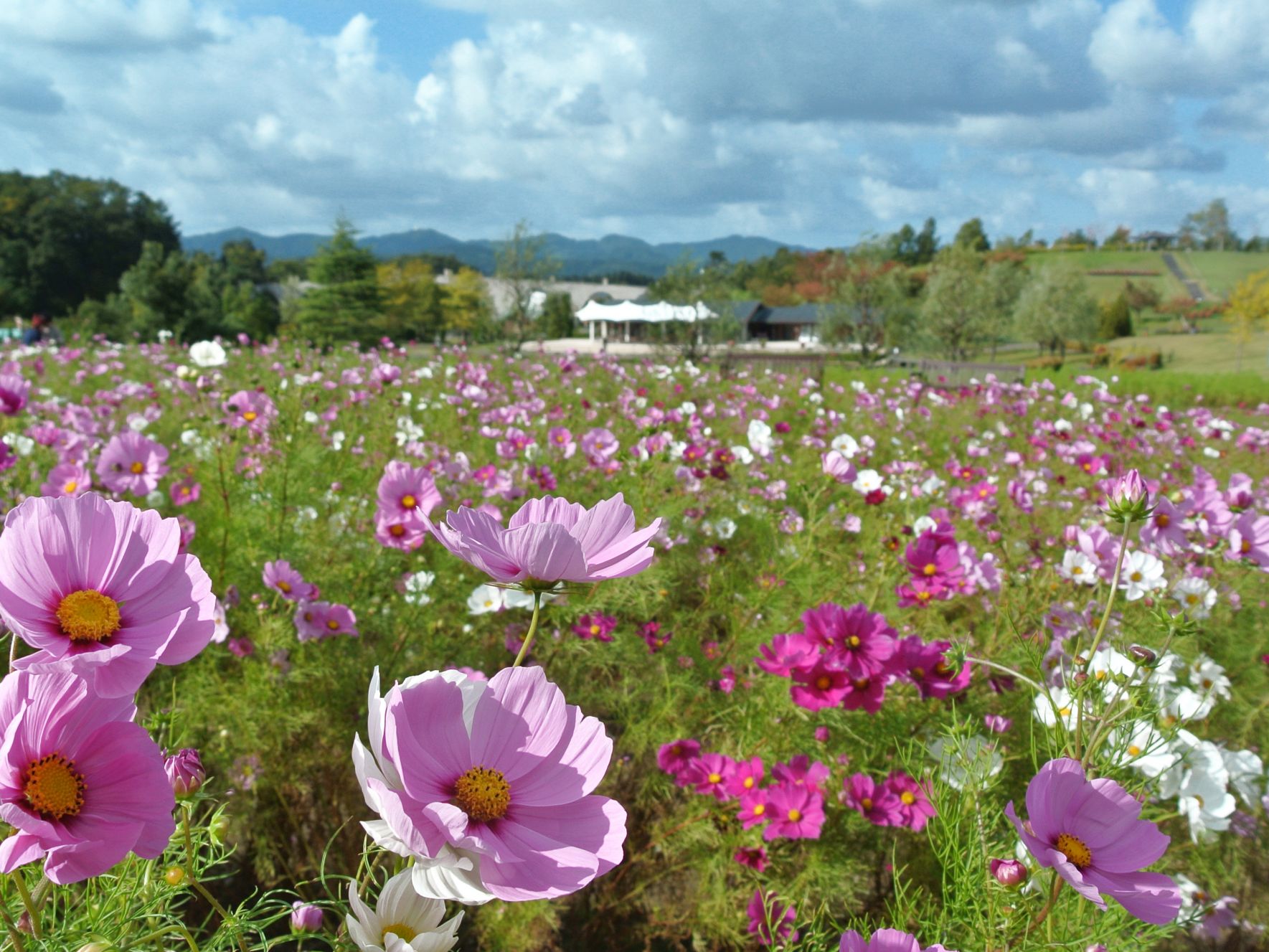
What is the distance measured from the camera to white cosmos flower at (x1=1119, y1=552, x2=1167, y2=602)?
5.42 ft

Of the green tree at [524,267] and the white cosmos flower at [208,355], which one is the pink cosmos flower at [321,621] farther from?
the green tree at [524,267]

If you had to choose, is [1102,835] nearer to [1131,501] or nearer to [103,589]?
[1131,501]

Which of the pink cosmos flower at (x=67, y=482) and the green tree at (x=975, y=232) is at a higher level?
the green tree at (x=975, y=232)

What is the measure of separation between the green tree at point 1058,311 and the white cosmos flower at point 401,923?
34.1 meters

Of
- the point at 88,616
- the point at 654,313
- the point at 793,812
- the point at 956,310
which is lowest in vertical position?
the point at 793,812

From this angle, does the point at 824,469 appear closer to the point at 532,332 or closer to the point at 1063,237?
the point at 532,332

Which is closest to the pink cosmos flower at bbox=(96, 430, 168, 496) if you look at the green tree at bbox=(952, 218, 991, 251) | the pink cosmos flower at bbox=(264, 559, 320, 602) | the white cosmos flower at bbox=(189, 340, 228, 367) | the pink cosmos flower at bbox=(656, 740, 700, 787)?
the white cosmos flower at bbox=(189, 340, 228, 367)

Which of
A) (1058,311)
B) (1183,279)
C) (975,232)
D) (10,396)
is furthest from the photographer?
(975,232)

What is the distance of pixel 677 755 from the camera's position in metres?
1.40

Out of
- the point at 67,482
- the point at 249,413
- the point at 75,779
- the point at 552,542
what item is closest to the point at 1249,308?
the point at 249,413

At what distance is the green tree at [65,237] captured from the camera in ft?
124

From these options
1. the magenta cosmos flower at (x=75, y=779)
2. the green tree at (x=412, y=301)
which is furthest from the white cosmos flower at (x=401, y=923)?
the green tree at (x=412, y=301)

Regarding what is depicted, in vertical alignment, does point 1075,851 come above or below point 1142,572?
above

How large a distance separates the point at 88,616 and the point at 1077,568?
2101mm
